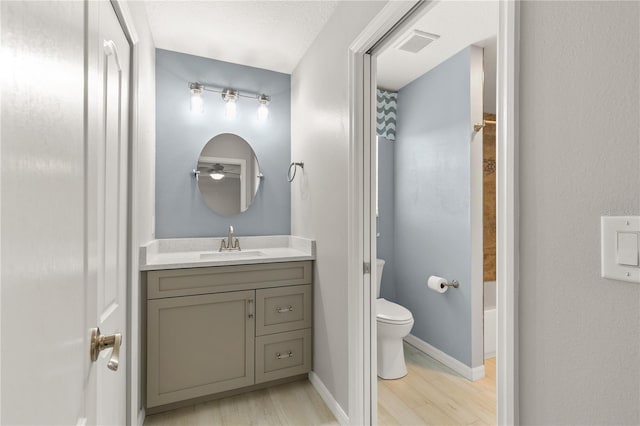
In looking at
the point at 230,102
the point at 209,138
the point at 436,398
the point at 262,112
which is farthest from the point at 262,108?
the point at 436,398

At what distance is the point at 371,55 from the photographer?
65.1 inches

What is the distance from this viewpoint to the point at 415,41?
2199 millimetres

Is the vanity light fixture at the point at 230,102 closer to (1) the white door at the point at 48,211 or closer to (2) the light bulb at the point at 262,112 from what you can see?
(2) the light bulb at the point at 262,112

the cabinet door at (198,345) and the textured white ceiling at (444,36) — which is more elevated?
the textured white ceiling at (444,36)

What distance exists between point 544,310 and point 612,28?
1.98ft

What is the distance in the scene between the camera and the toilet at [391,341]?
2217mm

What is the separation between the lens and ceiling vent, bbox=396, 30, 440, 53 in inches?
83.3

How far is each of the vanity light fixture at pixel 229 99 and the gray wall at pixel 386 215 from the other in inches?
45.3

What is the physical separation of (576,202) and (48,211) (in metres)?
0.99

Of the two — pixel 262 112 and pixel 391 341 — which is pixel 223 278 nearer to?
pixel 391 341

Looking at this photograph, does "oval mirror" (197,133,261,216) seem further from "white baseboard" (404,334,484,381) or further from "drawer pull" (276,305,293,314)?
"white baseboard" (404,334,484,381)

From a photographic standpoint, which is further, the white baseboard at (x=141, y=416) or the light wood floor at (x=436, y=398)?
the light wood floor at (x=436, y=398)

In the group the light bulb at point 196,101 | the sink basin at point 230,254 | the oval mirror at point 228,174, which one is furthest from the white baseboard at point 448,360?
the light bulb at point 196,101

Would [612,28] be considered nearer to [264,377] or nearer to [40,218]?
[40,218]
